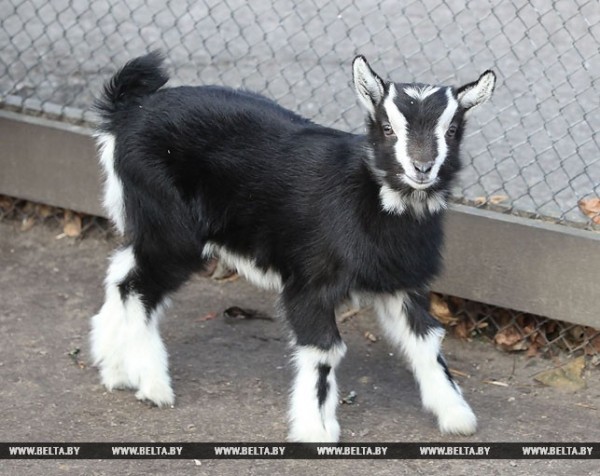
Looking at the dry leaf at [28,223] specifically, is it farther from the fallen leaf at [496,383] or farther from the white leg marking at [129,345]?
the fallen leaf at [496,383]

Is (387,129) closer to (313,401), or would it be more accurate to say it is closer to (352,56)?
(313,401)

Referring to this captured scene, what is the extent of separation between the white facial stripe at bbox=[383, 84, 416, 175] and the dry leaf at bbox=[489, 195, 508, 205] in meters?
1.33

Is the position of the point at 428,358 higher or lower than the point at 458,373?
higher

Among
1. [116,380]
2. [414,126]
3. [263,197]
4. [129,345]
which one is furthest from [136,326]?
[414,126]

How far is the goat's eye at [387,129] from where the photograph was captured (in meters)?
4.66

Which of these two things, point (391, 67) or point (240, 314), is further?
point (391, 67)

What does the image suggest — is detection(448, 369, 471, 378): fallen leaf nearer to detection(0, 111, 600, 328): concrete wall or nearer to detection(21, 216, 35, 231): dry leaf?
detection(0, 111, 600, 328): concrete wall

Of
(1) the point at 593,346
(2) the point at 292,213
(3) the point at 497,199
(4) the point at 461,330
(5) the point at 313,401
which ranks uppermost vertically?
(2) the point at 292,213

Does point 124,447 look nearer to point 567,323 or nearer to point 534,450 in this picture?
point 534,450

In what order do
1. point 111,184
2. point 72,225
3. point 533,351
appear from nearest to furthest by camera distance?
point 111,184
point 533,351
point 72,225

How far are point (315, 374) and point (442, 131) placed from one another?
1.10m

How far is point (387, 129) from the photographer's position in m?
4.67

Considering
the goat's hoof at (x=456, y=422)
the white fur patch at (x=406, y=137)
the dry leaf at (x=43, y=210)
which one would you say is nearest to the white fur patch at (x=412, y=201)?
the white fur patch at (x=406, y=137)

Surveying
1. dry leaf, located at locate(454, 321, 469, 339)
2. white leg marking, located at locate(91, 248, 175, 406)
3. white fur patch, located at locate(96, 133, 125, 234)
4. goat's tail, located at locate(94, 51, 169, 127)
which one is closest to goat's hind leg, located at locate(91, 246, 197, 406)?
Answer: white leg marking, located at locate(91, 248, 175, 406)
